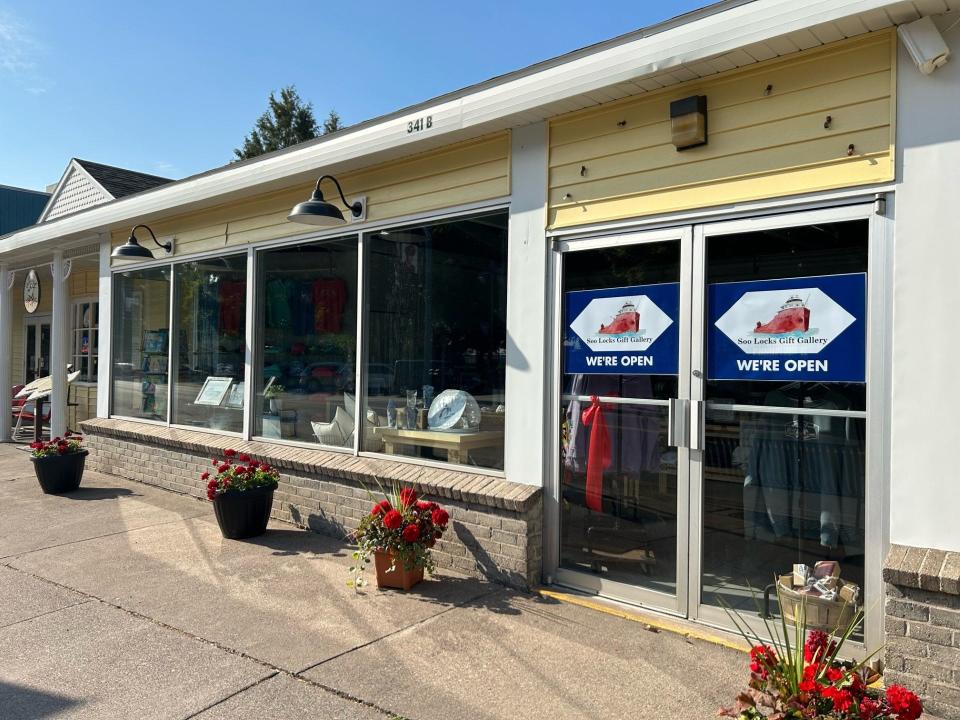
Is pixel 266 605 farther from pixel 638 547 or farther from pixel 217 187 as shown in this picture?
pixel 217 187

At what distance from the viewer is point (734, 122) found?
4.14 meters

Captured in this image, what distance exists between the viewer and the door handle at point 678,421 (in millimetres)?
→ 4262

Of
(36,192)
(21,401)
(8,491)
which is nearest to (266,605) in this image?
(8,491)

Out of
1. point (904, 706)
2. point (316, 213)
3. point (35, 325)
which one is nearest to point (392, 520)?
point (316, 213)

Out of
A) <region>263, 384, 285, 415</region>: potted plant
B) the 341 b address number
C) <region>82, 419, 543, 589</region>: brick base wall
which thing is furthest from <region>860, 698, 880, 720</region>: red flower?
<region>263, 384, 285, 415</region>: potted plant

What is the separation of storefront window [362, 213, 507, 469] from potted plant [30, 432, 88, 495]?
4.05 metres

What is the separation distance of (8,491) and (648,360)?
25.3ft

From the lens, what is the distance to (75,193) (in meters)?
14.8

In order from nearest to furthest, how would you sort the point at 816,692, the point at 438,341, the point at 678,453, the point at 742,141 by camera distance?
the point at 816,692 < the point at 742,141 < the point at 678,453 < the point at 438,341

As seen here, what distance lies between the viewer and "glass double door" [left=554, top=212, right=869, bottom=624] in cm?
381

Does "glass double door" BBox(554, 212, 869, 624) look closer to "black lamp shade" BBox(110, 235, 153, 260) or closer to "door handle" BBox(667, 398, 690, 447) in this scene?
"door handle" BBox(667, 398, 690, 447)

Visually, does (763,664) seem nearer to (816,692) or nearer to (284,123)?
(816,692)

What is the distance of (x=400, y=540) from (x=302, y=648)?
1050mm

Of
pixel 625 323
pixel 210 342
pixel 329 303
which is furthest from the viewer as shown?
pixel 210 342
